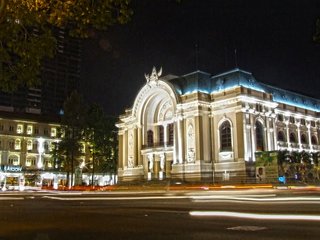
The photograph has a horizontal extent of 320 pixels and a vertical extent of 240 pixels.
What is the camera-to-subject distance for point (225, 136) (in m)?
67.4

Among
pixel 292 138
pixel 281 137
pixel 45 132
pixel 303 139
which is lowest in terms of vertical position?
pixel 281 137

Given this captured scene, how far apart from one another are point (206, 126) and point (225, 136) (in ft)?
11.4

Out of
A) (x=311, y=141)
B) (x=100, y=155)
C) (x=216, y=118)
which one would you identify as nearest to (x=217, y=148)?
(x=216, y=118)

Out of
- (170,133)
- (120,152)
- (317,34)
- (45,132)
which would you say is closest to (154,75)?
(170,133)

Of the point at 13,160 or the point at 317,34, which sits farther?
the point at 13,160

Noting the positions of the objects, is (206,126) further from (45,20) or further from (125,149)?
(45,20)

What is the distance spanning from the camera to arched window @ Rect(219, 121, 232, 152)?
219 feet

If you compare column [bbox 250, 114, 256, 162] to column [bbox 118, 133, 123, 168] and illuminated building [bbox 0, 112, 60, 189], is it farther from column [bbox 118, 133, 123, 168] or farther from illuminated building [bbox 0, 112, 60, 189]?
illuminated building [bbox 0, 112, 60, 189]

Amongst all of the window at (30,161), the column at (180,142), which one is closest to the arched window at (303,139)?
the column at (180,142)

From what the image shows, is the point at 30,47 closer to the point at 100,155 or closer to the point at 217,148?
the point at 217,148

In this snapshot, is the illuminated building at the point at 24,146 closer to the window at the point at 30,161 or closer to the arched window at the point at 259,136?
the window at the point at 30,161

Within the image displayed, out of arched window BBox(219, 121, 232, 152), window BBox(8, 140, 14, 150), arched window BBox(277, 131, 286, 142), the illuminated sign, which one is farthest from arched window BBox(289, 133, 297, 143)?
window BBox(8, 140, 14, 150)

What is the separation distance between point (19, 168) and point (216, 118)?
4896 cm

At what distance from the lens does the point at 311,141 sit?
276 feet
